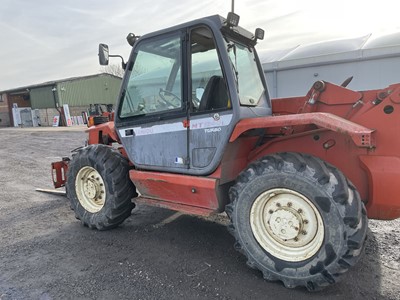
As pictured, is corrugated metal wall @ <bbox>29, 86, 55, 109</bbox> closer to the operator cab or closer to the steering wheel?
the operator cab

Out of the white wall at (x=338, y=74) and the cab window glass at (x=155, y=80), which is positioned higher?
the white wall at (x=338, y=74)

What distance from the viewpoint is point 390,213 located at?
2861 millimetres

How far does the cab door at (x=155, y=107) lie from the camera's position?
346cm

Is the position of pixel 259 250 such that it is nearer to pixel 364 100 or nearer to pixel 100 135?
pixel 364 100

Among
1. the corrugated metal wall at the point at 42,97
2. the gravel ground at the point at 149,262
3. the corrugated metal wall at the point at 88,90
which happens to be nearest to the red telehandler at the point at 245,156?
the gravel ground at the point at 149,262

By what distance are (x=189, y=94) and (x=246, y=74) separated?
0.77 meters

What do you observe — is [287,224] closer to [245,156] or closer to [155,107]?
[245,156]

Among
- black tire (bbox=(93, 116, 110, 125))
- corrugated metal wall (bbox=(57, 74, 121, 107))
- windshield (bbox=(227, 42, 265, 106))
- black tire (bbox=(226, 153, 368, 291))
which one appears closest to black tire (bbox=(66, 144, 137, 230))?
black tire (bbox=(93, 116, 110, 125))

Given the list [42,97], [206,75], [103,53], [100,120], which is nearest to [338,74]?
[100,120]

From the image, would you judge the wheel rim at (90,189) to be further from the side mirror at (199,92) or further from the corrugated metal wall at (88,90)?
the corrugated metal wall at (88,90)

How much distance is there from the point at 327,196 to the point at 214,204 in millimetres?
1189

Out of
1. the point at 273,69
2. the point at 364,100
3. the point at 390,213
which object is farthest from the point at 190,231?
the point at 273,69

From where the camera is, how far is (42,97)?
3472 cm

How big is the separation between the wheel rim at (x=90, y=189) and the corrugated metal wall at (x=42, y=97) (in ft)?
108
